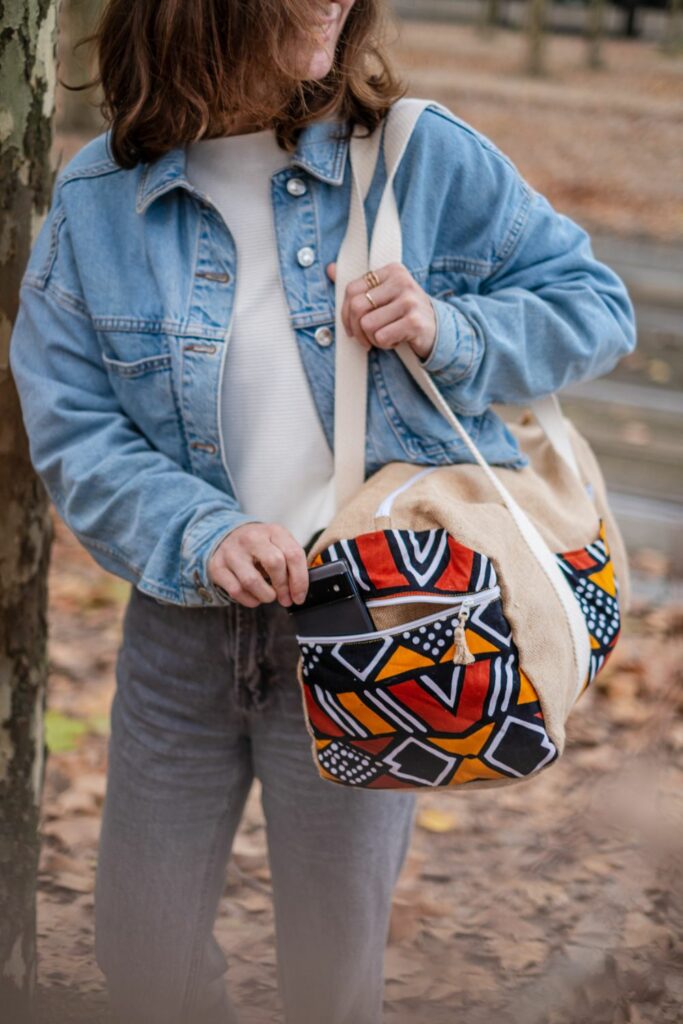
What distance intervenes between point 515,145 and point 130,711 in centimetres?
1522

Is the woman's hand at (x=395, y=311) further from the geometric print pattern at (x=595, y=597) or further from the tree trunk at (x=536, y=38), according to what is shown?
the tree trunk at (x=536, y=38)

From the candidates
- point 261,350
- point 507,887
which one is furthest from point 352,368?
point 507,887

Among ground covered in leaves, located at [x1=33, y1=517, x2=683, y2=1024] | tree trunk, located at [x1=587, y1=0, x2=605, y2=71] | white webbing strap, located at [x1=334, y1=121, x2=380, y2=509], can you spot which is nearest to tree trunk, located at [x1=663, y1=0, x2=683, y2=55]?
tree trunk, located at [x1=587, y1=0, x2=605, y2=71]

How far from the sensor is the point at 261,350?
173 centimetres

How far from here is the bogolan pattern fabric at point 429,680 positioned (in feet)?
4.95

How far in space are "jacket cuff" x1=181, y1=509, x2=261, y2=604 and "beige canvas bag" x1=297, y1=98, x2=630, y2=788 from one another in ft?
0.42

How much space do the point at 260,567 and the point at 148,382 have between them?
0.36 metres

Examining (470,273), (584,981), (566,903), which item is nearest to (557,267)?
A: (470,273)

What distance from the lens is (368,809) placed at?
1870 millimetres

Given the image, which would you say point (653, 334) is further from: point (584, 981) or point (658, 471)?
point (584, 981)

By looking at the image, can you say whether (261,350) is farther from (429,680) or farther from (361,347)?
(429,680)

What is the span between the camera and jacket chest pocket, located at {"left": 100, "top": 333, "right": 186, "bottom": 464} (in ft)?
5.63

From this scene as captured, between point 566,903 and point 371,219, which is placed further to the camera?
point 566,903

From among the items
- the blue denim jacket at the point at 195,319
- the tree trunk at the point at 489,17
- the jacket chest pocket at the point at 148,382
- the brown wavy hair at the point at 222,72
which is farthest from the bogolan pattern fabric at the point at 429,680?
the tree trunk at the point at 489,17
